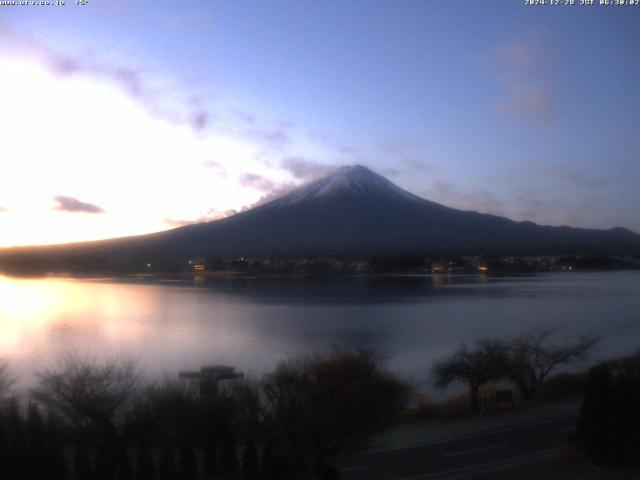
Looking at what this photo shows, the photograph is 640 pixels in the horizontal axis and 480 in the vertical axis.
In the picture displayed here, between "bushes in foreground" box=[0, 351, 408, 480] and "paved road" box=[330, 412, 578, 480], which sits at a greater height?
"bushes in foreground" box=[0, 351, 408, 480]

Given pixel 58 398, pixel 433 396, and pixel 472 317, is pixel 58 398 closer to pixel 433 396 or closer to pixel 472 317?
pixel 433 396

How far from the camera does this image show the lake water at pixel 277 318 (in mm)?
11672

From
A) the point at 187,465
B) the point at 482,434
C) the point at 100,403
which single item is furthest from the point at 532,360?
the point at 187,465

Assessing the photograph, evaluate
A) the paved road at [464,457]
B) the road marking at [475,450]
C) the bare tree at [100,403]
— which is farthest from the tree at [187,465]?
the road marking at [475,450]

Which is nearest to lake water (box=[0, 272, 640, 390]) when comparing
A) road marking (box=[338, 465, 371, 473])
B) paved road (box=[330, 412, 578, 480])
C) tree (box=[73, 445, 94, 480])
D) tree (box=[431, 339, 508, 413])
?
tree (box=[431, 339, 508, 413])

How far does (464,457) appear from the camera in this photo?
5070 mm

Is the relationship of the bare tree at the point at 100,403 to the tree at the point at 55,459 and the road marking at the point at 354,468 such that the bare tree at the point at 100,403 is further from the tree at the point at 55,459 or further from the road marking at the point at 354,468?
the road marking at the point at 354,468

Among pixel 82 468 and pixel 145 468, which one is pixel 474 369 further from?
pixel 82 468

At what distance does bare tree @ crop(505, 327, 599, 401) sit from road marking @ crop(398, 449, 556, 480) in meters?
3.34

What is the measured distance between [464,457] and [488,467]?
35 centimetres

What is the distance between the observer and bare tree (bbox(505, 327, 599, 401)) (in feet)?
28.6

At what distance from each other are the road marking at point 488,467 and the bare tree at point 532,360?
3344 mm

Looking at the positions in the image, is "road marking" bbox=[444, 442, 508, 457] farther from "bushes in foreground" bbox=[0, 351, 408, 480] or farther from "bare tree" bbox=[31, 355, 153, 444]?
"bare tree" bbox=[31, 355, 153, 444]

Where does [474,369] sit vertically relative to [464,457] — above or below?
above
